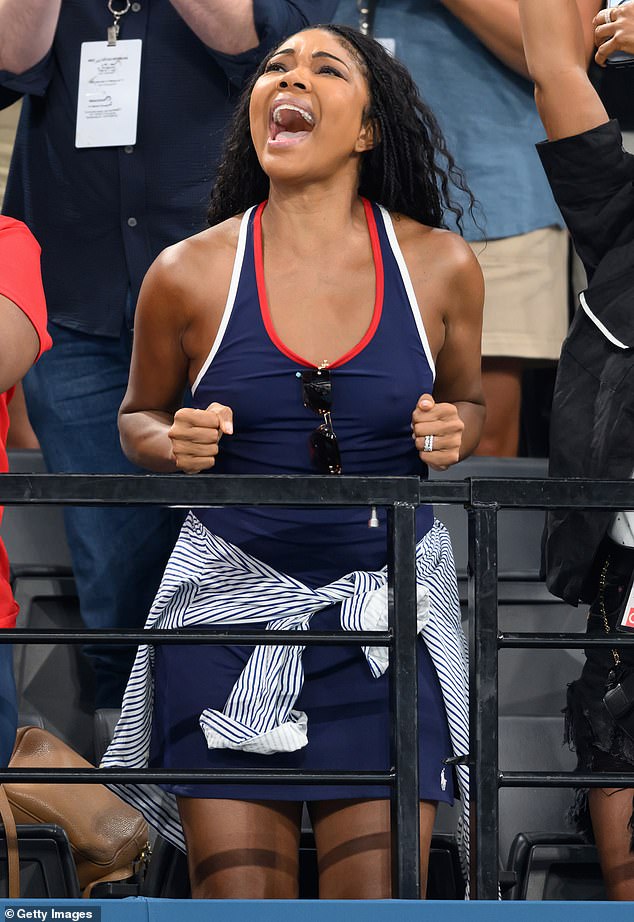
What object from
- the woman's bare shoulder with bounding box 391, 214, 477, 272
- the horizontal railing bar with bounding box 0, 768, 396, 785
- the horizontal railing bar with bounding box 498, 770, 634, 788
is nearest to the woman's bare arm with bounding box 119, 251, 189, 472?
the woman's bare shoulder with bounding box 391, 214, 477, 272

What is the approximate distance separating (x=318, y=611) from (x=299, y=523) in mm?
A: 136

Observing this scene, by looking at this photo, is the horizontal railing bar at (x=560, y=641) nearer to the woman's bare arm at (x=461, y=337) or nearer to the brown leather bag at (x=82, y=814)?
the woman's bare arm at (x=461, y=337)

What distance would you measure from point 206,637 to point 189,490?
0.17 meters

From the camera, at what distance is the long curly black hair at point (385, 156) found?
2232mm

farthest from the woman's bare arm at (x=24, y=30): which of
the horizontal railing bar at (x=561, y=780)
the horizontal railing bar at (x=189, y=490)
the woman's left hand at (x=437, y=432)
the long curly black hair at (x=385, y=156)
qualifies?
the horizontal railing bar at (x=561, y=780)

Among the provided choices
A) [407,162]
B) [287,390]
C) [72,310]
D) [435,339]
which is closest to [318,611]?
[287,390]

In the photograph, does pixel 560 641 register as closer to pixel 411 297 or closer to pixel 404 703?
pixel 404 703

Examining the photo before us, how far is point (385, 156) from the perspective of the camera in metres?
2.22

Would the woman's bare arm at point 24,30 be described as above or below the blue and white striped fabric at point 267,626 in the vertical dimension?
above

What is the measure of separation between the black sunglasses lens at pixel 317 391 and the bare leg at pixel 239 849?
528mm

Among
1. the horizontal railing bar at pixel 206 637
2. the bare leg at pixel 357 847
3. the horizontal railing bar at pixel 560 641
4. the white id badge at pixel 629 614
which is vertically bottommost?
the bare leg at pixel 357 847

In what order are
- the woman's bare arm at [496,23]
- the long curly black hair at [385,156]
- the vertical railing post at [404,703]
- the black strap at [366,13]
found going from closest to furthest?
the vertical railing post at [404,703]
the long curly black hair at [385,156]
the woman's bare arm at [496,23]
the black strap at [366,13]

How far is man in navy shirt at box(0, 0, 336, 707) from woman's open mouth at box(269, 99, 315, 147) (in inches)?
23.2

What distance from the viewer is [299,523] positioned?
1.99 meters
